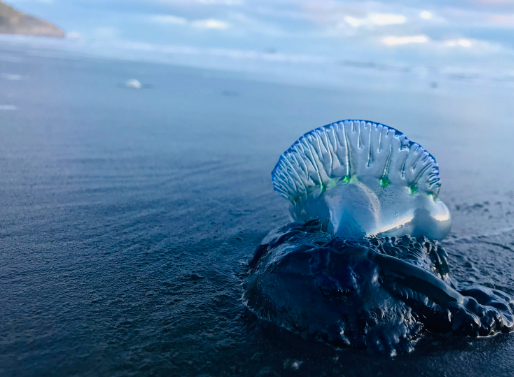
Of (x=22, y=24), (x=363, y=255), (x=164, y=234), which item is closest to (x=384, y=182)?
(x=363, y=255)

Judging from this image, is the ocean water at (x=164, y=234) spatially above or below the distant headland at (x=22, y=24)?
below

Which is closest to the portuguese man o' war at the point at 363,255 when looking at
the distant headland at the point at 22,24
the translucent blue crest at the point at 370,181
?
the translucent blue crest at the point at 370,181

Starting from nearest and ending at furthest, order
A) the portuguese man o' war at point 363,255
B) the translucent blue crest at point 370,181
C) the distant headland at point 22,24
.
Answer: the portuguese man o' war at point 363,255 → the translucent blue crest at point 370,181 → the distant headland at point 22,24

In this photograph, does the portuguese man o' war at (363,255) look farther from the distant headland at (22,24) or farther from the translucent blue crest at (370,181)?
the distant headland at (22,24)

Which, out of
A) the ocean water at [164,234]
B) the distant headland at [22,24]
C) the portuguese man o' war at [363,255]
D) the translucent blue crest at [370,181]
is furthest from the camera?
the distant headland at [22,24]

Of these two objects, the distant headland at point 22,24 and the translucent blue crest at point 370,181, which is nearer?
the translucent blue crest at point 370,181

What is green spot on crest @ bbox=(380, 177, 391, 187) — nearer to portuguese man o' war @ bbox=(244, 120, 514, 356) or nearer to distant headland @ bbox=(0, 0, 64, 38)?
portuguese man o' war @ bbox=(244, 120, 514, 356)

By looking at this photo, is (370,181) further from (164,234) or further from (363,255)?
(164,234)
